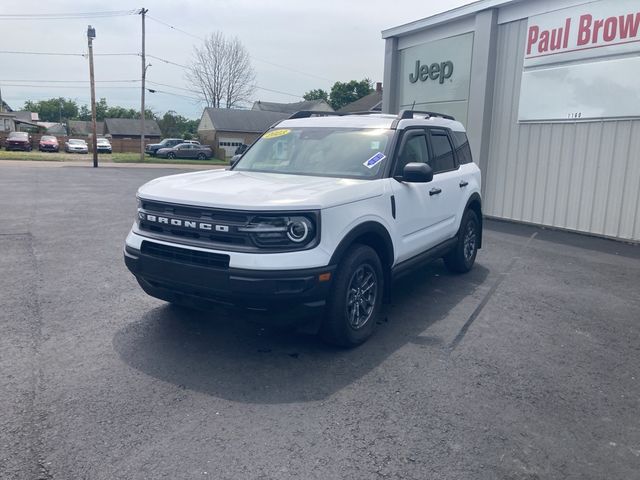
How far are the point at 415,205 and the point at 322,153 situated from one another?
1.06 metres

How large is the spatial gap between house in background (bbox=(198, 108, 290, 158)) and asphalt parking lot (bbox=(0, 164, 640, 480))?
170ft

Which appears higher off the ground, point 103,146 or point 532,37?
point 532,37

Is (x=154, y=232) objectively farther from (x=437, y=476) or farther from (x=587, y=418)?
(x=587, y=418)

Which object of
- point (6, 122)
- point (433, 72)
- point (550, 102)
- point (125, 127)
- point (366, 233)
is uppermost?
point (125, 127)

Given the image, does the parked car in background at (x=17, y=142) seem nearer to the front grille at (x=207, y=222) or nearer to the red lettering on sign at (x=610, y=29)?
the red lettering on sign at (x=610, y=29)

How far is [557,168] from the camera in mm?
11023

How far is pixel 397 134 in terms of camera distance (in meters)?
5.26

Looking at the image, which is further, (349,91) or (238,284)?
(349,91)

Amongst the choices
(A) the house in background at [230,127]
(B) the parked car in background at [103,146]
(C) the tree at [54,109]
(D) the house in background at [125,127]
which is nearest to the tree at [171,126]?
(D) the house in background at [125,127]

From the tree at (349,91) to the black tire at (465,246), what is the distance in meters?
66.7

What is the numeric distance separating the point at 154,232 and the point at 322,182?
4.80ft

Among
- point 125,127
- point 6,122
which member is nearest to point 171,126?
point 125,127

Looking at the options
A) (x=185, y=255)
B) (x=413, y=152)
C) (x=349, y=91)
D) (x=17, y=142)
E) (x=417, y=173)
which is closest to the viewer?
(x=185, y=255)

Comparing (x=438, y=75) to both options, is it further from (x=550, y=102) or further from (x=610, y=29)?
(x=610, y=29)
